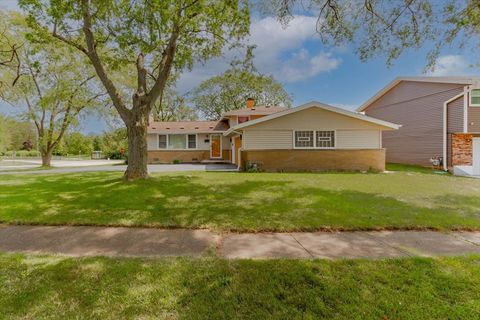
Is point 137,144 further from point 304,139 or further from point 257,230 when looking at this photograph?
point 304,139

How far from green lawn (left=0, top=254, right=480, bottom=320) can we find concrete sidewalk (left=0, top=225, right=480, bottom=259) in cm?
33

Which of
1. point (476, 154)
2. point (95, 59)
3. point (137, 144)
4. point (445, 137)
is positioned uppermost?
point (95, 59)

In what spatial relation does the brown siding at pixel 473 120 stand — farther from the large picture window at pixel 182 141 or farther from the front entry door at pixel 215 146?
the large picture window at pixel 182 141

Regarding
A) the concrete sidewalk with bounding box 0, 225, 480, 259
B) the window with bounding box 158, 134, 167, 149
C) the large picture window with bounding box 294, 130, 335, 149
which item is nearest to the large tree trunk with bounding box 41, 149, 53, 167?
the window with bounding box 158, 134, 167, 149

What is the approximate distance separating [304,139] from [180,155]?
40.7ft

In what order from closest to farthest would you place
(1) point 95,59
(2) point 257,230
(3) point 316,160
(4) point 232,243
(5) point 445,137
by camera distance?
(4) point 232,243
(2) point 257,230
(1) point 95,59
(3) point 316,160
(5) point 445,137

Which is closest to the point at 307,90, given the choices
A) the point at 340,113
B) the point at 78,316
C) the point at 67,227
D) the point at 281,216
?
the point at 340,113

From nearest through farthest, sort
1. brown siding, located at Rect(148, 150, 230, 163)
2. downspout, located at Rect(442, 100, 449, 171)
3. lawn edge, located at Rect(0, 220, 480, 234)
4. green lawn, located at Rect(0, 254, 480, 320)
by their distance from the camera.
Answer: green lawn, located at Rect(0, 254, 480, 320), lawn edge, located at Rect(0, 220, 480, 234), downspout, located at Rect(442, 100, 449, 171), brown siding, located at Rect(148, 150, 230, 163)

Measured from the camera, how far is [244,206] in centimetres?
677

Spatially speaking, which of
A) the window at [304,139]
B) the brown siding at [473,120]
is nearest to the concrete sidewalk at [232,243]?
the window at [304,139]

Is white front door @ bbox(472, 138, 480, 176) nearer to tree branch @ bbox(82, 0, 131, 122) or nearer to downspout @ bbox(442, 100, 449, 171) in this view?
downspout @ bbox(442, 100, 449, 171)

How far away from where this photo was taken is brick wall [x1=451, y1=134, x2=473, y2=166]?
1586cm

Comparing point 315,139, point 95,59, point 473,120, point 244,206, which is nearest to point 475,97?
point 473,120

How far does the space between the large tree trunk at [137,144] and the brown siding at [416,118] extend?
18.4 meters
